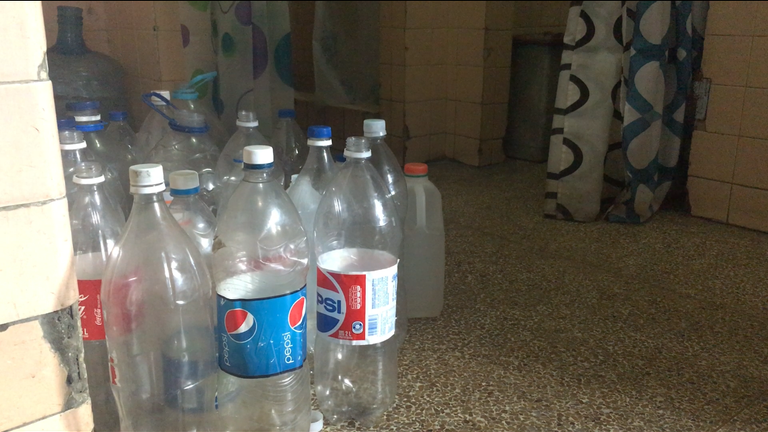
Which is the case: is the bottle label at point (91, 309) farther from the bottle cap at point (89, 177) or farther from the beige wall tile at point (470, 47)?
the beige wall tile at point (470, 47)

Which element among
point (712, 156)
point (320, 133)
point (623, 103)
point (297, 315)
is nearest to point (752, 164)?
point (712, 156)

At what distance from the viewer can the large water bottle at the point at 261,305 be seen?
2.64ft

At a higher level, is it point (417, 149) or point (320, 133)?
point (320, 133)

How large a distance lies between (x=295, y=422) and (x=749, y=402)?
76 centimetres

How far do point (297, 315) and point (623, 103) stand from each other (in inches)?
58.3

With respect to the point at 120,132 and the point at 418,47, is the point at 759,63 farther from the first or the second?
the point at 120,132

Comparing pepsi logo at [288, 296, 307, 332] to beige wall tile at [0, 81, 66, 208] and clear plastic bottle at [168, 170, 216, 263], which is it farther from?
beige wall tile at [0, 81, 66, 208]

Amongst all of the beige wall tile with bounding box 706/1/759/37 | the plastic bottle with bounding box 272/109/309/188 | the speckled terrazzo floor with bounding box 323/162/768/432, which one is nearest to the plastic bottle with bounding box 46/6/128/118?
the plastic bottle with bounding box 272/109/309/188

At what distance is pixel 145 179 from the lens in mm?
744

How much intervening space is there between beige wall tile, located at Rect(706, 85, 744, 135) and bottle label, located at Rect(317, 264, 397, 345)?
1.52m

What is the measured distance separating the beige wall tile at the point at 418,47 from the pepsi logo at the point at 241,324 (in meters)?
2.12

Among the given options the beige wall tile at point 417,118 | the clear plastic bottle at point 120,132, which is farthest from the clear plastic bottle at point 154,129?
the beige wall tile at point 417,118

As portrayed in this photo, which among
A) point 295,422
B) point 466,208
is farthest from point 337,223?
point 466,208

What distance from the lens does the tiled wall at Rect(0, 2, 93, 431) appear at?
0.63 meters
